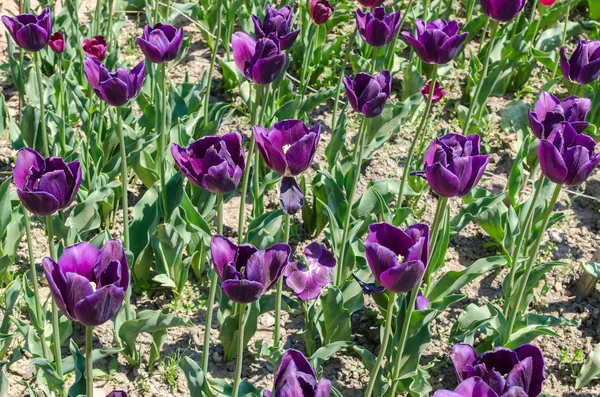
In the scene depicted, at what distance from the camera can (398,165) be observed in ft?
13.9

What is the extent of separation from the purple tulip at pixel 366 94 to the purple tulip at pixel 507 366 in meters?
1.12

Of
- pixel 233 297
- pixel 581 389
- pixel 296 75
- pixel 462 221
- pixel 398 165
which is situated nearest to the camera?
pixel 233 297

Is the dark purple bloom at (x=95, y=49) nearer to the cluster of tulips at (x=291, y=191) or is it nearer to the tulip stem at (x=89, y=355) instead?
the cluster of tulips at (x=291, y=191)

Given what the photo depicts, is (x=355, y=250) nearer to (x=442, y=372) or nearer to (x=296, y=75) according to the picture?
(x=442, y=372)

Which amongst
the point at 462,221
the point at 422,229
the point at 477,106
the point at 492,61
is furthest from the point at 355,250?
the point at 492,61

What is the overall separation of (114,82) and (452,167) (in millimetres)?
1072

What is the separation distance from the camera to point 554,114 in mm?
2844

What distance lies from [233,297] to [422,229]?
1.66ft

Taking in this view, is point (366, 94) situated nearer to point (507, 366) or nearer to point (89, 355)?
point (507, 366)

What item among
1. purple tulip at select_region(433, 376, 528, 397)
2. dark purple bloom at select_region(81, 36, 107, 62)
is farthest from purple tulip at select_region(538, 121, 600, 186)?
dark purple bloom at select_region(81, 36, 107, 62)

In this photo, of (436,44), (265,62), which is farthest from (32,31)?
(436,44)

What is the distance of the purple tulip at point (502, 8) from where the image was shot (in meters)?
3.25

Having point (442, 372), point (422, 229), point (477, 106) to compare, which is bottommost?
point (442, 372)

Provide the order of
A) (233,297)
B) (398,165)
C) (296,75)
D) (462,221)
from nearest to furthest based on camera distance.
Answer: (233,297) < (462,221) < (398,165) < (296,75)
